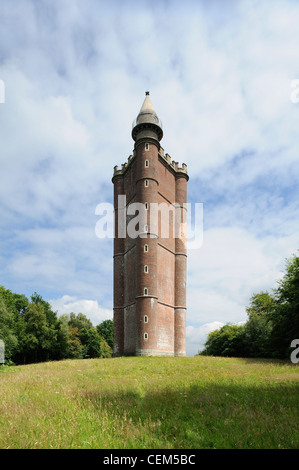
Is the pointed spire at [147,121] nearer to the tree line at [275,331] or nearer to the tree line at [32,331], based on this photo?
the tree line at [275,331]

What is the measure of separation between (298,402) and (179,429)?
3.62 meters

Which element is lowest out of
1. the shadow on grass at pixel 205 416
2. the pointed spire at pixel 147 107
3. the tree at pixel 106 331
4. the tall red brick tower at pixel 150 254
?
the tree at pixel 106 331

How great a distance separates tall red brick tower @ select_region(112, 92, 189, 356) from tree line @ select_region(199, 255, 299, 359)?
24.6ft

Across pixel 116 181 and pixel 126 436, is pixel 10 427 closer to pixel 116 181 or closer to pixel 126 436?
pixel 126 436

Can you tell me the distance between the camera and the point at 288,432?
5.54 metres

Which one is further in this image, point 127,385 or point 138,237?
point 138,237

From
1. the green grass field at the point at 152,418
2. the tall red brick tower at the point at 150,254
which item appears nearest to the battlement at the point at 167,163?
the tall red brick tower at the point at 150,254

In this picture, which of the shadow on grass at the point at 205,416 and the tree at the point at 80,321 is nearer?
the shadow on grass at the point at 205,416

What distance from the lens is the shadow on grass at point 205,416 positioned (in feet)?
17.8

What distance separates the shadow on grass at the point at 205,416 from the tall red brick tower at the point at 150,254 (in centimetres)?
2294

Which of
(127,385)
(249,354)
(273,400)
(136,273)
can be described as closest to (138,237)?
(136,273)

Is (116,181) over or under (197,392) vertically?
over

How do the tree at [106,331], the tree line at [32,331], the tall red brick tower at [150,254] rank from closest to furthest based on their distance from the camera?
the tall red brick tower at [150,254], the tree line at [32,331], the tree at [106,331]

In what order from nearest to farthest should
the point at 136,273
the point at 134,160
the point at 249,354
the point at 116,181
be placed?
the point at 136,273, the point at 249,354, the point at 134,160, the point at 116,181
